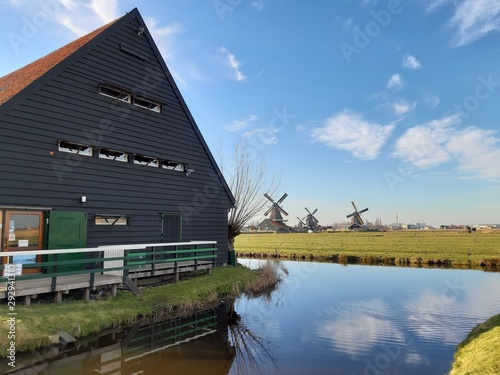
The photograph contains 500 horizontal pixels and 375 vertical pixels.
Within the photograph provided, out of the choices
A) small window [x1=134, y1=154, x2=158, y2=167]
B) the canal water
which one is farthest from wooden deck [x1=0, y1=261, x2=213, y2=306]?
small window [x1=134, y1=154, x2=158, y2=167]

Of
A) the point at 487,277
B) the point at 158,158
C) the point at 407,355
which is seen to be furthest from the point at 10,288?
the point at 487,277

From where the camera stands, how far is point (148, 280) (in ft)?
43.8

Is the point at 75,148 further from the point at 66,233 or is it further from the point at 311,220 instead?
the point at 311,220

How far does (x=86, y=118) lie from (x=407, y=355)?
40.7ft

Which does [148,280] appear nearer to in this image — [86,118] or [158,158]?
Answer: [158,158]

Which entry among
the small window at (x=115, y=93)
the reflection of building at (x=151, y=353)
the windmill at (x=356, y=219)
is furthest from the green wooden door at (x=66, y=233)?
the windmill at (x=356, y=219)

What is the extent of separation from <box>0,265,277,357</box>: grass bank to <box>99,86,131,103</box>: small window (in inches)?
296

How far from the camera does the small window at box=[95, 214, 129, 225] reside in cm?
1289

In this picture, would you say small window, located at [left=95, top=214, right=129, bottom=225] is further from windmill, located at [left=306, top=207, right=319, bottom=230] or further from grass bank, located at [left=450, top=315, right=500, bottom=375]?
windmill, located at [left=306, top=207, right=319, bottom=230]

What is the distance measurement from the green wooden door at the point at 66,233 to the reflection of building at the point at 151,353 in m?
3.56

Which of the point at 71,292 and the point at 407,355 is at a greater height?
the point at 71,292

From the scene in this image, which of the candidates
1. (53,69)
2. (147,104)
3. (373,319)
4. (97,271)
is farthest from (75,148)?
(373,319)

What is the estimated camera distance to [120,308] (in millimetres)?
10492

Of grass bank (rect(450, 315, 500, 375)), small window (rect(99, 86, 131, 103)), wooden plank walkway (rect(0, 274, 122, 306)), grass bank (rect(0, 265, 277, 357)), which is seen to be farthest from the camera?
small window (rect(99, 86, 131, 103))
